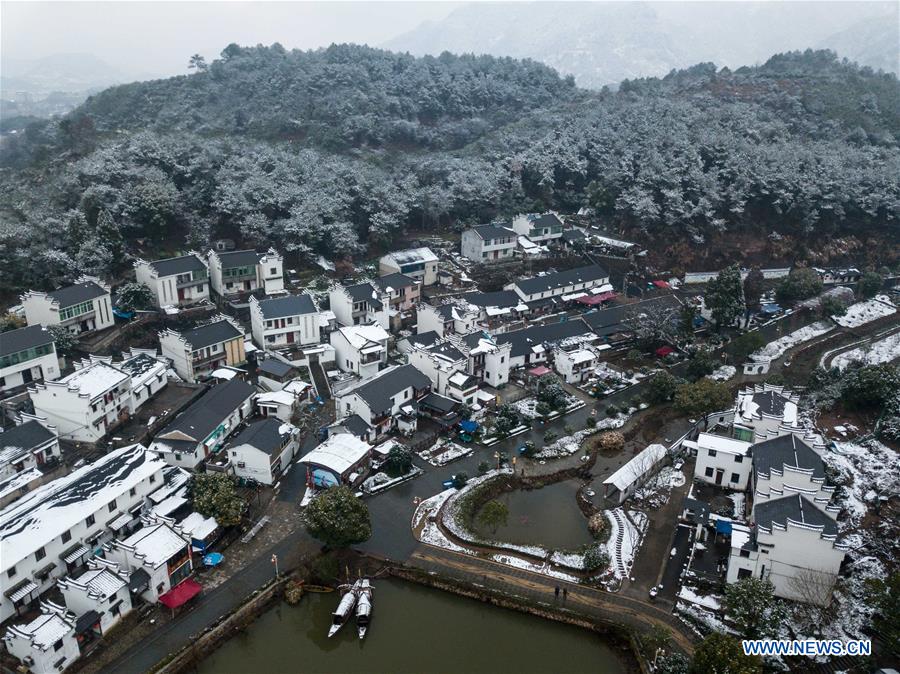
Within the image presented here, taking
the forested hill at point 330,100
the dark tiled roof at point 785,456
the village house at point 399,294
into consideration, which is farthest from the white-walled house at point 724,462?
the forested hill at point 330,100

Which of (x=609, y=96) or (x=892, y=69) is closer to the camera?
(x=609, y=96)

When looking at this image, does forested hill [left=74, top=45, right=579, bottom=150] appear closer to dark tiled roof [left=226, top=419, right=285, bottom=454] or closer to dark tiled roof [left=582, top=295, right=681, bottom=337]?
dark tiled roof [left=582, top=295, right=681, bottom=337]

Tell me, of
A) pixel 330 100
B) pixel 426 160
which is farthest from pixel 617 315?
pixel 330 100

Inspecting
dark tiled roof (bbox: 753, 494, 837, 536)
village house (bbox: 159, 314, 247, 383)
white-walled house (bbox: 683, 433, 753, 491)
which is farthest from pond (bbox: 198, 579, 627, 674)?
village house (bbox: 159, 314, 247, 383)

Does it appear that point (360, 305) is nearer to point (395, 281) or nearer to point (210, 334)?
point (395, 281)

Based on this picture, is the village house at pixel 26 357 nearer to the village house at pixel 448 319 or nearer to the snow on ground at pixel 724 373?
the village house at pixel 448 319

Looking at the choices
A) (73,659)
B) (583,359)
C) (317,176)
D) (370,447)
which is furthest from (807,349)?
(73,659)

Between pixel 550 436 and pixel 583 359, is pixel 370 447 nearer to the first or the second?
pixel 550 436

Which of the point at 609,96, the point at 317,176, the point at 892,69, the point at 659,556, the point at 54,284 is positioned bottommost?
the point at 659,556
